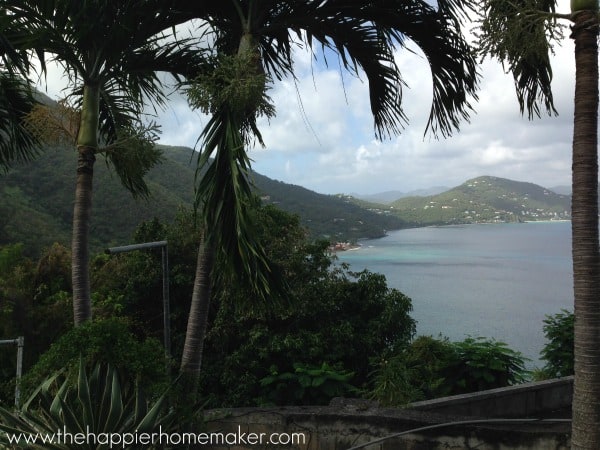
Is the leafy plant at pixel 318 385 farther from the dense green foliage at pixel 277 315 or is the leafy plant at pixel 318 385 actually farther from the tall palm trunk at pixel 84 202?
the tall palm trunk at pixel 84 202

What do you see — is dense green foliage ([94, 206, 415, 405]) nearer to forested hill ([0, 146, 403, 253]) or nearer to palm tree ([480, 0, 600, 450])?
forested hill ([0, 146, 403, 253])

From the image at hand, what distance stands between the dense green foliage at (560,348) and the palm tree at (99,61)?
6.55 meters

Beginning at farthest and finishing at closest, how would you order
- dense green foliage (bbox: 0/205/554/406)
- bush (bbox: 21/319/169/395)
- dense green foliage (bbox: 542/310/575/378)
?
dense green foliage (bbox: 542/310/575/378) → dense green foliage (bbox: 0/205/554/406) → bush (bbox: 21/319/169/395)

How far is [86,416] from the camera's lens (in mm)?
3361

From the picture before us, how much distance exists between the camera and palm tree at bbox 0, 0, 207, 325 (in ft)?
13.6

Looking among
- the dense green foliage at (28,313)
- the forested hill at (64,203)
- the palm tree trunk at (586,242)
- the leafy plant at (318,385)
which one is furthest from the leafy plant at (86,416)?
the forested hill at (64,203)

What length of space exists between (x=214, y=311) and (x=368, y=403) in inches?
313

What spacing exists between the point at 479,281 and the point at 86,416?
7406cm

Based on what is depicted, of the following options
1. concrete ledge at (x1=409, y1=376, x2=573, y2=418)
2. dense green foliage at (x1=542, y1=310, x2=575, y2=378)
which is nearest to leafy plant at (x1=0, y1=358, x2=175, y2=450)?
concrete ledge at (x1=409, y1=376, x2=573, y2=418)

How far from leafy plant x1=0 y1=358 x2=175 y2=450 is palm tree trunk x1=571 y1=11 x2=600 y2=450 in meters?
2.68

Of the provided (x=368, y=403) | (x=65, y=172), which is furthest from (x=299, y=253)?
(x=65, y=172)

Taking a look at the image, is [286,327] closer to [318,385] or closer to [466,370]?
[318,385]

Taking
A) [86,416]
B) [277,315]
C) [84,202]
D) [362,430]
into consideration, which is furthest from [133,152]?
[277,315]

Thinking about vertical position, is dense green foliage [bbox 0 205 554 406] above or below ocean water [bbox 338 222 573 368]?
above
